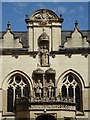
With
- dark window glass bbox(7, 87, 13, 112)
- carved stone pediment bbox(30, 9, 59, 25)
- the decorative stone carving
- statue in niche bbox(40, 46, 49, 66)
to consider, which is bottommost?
dark window glass bbox(7, 87, 13, 112)

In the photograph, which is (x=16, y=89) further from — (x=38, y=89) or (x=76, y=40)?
(x=76, y=40)

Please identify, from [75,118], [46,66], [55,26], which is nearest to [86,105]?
[75,118]

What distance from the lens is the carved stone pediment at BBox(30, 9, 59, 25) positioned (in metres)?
37.3

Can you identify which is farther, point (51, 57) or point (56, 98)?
point (51, 57)

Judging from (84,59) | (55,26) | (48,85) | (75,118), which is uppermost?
(55,26)

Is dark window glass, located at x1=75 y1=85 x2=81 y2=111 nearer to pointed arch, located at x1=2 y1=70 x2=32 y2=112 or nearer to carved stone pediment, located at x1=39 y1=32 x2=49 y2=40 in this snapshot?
pointed arch, located at x1=2 y1=70 x2=32 y2=112

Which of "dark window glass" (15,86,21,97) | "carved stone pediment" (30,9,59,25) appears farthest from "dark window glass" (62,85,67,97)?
"carved stone pediment" (30,9,59,25)

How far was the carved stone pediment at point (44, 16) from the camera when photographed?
3731 centimetres

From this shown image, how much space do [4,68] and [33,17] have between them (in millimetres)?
5029

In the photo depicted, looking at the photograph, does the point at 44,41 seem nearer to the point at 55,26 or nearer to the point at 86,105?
the point at 55,26

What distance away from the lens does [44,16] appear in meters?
37.4

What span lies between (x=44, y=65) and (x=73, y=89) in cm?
316

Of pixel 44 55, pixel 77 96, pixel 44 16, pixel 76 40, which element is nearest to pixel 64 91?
pixel 77 96

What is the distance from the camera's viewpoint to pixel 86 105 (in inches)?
1428
